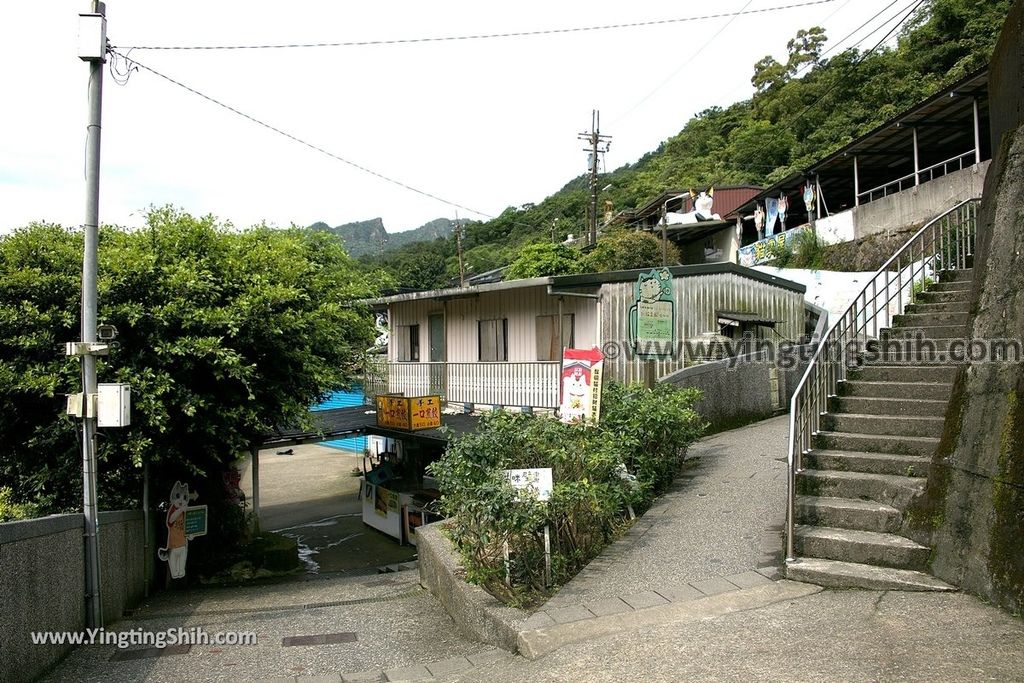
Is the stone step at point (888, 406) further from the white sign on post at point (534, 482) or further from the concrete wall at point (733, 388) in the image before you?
the concrete wall at point (733, 388)

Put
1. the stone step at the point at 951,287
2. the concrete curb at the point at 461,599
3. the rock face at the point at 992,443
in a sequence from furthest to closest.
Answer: the stone step at the point at 951,287, the concrete curb at the point at 461,599, the rock face at the point at 992,443

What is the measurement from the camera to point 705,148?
184 ft

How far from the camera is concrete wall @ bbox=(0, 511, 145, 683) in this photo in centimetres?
542

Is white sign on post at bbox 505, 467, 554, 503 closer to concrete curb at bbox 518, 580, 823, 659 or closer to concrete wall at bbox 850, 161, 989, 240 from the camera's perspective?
concrete curb at bbox 518, 580, 823, 659

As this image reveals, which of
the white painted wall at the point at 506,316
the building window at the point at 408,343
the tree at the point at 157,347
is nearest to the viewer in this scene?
the tree at the point at 157,347

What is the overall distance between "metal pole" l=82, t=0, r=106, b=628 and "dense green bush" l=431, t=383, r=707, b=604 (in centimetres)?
406

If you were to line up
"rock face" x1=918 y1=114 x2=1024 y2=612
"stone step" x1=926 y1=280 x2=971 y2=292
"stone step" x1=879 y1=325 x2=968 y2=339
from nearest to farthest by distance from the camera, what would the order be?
1. "rock face" x1=918 y1=114 x2=1024 y2=612
2. "stone step" x1=879 y1=325 x2=968 y2=339
3. "stone step" x1=926 y1=280 x2=971 y2=292

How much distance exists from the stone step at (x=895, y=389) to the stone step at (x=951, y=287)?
2.18m

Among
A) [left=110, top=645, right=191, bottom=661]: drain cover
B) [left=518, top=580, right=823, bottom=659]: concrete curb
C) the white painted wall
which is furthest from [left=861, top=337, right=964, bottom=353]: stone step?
[left=110, top=645, right=191, bottom=661]: drain cover

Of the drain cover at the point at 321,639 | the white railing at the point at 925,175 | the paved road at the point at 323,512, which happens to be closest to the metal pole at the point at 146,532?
Answer: the paved road at the point at 323,512

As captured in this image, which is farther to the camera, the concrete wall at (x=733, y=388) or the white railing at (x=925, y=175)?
the white railing at (x=925, y=175)

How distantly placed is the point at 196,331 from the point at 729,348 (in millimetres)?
10114


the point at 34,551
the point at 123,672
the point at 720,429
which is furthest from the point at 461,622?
the point at 720,429

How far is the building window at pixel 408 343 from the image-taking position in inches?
768
